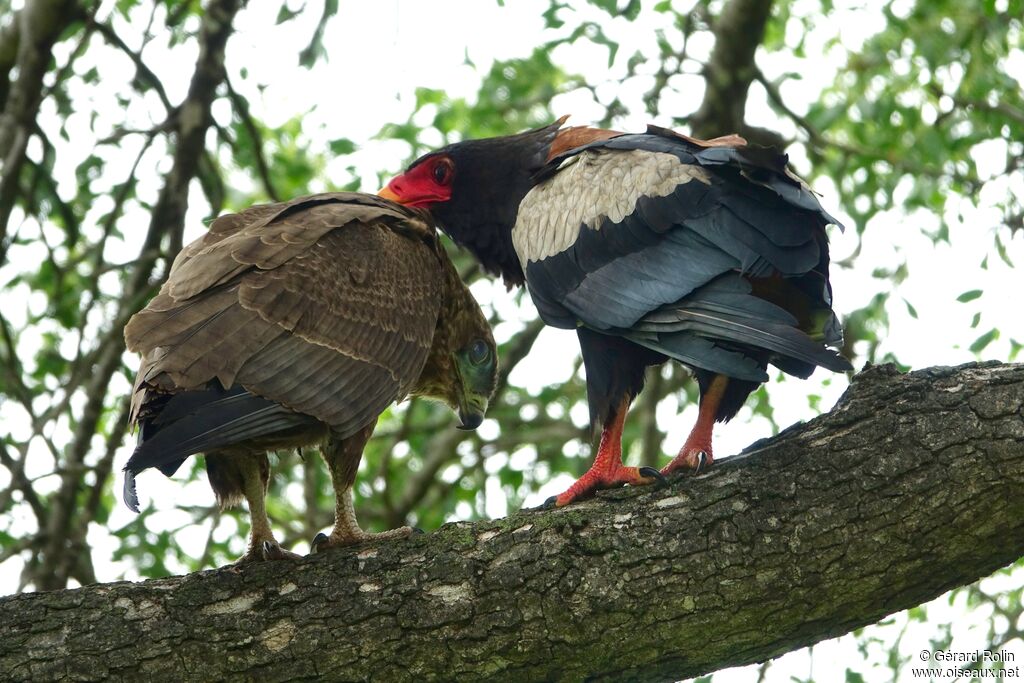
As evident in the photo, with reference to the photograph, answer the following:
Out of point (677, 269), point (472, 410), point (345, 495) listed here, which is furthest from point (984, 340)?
point (345, 495)

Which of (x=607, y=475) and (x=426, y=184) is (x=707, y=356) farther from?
(x=426, y=184)

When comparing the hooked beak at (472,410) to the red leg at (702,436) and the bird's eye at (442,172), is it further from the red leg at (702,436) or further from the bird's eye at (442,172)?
the bird's eye at (442,172)

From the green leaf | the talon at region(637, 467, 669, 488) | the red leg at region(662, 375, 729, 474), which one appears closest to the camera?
the talon at region(637, 467, 669, 488)

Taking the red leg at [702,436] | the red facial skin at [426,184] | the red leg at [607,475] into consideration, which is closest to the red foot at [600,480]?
the red leg at [607,475]

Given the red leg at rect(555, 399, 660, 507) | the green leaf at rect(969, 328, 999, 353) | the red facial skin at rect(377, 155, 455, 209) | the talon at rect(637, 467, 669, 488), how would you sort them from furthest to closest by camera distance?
the green leaf at rect(969, 328, 999, 353), the red facial skin at rect(377, 155, 455, 209), the red leg at rect(555, 399, 660, 507), the talon at rect(637, 467, 669, 488)

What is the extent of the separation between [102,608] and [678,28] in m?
5.96

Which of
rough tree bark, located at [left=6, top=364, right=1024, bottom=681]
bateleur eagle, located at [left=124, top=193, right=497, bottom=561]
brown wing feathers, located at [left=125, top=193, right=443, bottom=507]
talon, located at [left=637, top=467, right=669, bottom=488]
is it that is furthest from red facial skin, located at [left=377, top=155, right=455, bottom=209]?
rough tree bark, located at [left=6, top=364, right=1024, bottom=681]

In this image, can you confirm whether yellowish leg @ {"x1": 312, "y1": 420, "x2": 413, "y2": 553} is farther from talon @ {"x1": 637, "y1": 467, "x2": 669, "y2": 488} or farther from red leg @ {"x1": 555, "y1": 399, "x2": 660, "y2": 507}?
talon @ {"x1": 637, "y1": 467, "x2": 669, "y2": 488}

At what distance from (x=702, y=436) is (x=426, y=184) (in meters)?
2.15

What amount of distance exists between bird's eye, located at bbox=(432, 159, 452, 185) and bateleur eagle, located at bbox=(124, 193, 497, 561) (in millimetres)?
953

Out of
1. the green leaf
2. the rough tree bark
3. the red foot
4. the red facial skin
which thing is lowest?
the rough tree bark

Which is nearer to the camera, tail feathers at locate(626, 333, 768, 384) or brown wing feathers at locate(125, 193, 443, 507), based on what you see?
brown wing feathers at locate(125, 193, 443, 507)

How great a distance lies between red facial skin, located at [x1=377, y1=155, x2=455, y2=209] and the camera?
19.2ft

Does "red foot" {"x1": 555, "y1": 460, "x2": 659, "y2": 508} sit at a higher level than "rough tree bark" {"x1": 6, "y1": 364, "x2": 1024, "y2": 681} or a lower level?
higher
